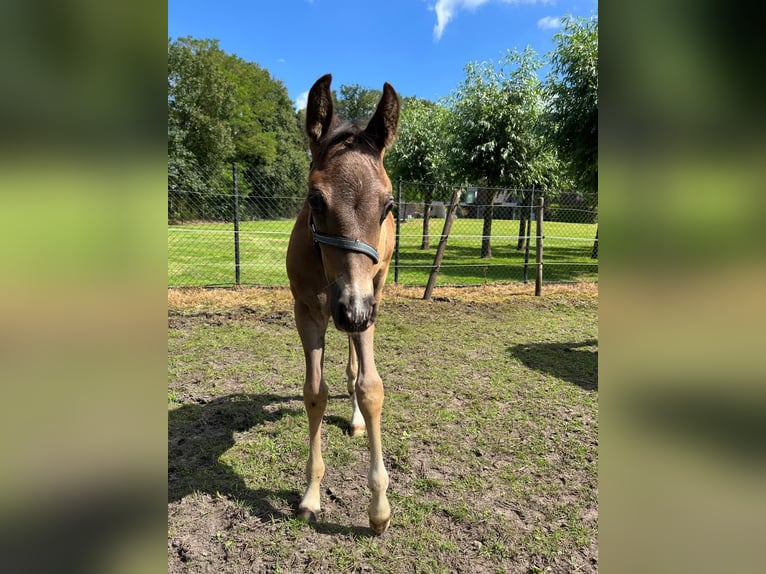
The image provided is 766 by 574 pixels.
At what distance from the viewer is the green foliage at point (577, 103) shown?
9.15m

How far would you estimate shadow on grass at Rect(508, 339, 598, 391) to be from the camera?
183 inches

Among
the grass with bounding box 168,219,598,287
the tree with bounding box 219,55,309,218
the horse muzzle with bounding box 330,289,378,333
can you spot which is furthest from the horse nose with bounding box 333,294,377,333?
the tree with bounding box 219,55,309,218

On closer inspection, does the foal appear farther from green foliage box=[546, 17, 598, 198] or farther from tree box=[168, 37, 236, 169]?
tree box=[168, 37, 236, 169]

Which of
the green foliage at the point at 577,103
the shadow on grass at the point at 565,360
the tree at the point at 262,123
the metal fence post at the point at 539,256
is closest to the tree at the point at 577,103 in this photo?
the green foliage at the point at 577,103

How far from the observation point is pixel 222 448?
3.12 m

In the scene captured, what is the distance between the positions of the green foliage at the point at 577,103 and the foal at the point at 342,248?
332 inches

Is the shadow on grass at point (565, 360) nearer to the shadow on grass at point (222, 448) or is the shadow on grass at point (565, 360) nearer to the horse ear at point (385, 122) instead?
the shadow on grass at point (222, 448)

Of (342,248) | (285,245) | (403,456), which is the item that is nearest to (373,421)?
(403,456)

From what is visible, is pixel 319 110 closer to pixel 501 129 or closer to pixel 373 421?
pixel 373 421

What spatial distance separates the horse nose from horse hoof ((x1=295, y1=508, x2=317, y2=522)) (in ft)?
4.31

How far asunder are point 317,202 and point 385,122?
23.9 inches
